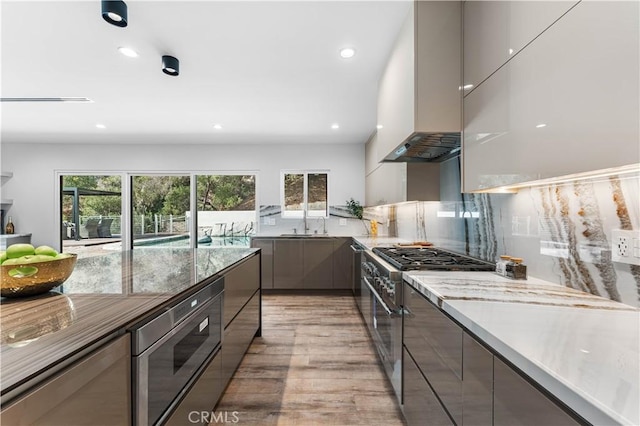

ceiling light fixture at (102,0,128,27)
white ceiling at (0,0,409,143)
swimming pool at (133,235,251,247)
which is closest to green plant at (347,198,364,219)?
white ceiling at (0,0,409,143)

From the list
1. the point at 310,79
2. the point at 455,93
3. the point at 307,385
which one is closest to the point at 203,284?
the point at 307,385

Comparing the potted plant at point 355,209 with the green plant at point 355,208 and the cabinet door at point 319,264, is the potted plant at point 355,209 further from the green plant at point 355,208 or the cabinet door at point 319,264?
the cabinet door at point 319,264

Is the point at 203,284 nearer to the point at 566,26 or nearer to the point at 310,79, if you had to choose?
the point at 566,26

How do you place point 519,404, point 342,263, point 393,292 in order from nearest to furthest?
1. point 519,404
2. point 393,292
3. point 342,263

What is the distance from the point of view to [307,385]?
81.7 inches

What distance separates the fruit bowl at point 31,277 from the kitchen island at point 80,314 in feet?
0.10

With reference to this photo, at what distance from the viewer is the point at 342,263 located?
14.7 ft

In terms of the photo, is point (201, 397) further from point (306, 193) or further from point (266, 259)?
point (306, 193)

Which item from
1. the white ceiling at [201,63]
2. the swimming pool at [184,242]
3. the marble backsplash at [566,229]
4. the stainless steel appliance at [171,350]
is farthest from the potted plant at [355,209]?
the stainless steel appliance at [171,350]

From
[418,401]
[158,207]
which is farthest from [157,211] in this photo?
[418,401]

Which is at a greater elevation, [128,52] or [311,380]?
[128,52]

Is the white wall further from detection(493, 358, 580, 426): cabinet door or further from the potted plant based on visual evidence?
detection(493, 358, 580, 426): cabinet door

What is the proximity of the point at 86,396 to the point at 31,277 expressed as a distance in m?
0.57

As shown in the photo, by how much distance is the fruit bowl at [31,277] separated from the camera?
1.03 metres
